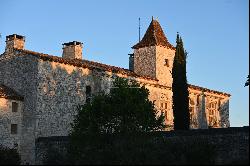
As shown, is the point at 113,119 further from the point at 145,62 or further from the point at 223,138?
the point at 145,62

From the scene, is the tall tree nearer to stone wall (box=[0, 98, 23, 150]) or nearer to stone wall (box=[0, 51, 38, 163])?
stone wall (box=[0, 51, 38, 163])

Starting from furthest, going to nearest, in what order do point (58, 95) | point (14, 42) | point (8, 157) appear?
point (14, 42) < point (58, 95) < point (8, 157)

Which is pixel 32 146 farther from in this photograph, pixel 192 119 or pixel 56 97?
pixel 192 119

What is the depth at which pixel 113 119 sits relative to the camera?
26906 millimetres

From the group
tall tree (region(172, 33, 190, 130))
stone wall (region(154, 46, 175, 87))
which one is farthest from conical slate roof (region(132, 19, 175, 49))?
tall tree (region(172, 33, 190, 130))

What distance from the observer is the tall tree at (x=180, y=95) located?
104 ft

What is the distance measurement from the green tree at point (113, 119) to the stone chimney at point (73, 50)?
46.9 feet

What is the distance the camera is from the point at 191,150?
68.7 feet

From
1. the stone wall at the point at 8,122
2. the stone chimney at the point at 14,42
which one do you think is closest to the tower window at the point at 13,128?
the stone wall at the point at 8,122

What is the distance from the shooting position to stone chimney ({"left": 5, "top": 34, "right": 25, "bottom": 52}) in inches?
1394

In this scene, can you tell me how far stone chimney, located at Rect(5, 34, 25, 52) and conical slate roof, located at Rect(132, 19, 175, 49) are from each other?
502 inches

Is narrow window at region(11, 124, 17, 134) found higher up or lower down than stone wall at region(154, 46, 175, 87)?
lower down

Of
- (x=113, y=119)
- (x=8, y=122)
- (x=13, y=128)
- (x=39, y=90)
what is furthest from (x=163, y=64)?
(x=113, y=119)

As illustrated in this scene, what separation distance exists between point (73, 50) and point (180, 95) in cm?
1313
